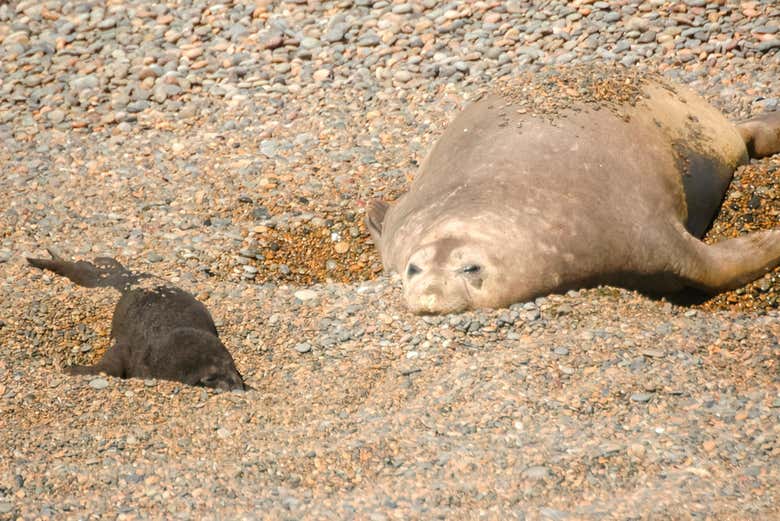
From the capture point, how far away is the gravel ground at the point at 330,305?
414cm

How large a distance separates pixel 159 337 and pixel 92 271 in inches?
45.1

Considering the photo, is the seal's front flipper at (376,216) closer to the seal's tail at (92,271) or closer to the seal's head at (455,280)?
the seal's head at (455,280)

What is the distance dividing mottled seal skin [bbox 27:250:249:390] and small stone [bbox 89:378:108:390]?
9.0 inches

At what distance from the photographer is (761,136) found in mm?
7152

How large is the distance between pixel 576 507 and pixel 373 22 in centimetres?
596

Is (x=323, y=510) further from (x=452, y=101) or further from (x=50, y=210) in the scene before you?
(x=452, y=101)

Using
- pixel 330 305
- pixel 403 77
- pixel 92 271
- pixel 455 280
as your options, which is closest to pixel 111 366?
pixel 92 271

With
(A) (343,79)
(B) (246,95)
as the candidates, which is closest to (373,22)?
(A) (343,79)

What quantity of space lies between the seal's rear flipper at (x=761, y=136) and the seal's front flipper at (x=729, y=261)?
1.12 meters

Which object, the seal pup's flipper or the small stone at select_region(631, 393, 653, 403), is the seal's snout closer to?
the small stone at select_region(631, 393, 653, 403)

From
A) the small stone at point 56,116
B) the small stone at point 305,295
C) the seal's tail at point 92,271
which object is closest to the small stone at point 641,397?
the small stone at point 305,295

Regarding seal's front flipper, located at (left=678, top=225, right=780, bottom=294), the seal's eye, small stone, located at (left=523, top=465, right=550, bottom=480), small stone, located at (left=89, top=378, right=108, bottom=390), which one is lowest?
small stone, located at (left=89, top=378, right=108, bottom=390)

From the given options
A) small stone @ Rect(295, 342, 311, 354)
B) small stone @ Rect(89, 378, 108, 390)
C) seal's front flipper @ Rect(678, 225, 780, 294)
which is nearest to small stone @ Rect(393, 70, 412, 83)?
seal's front flipper @ Rect(678, 225, 780, 294)

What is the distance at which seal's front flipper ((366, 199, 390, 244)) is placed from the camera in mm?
6688
